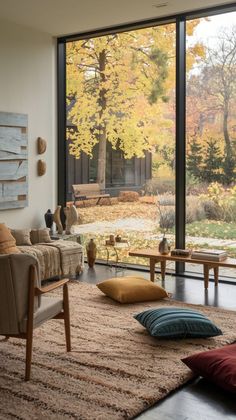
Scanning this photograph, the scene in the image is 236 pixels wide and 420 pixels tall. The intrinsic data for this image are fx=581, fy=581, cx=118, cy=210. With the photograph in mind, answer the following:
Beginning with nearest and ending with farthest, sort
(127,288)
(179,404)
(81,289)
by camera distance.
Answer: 1. (179,404)
2. (127,288)
3. (81,289)

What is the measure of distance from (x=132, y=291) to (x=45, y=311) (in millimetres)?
1668

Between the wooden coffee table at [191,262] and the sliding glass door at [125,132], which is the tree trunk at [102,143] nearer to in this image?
the sliding glass door at [125,132]

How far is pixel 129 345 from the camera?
425cm

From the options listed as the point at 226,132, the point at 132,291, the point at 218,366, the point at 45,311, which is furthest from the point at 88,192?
the point at 218,366

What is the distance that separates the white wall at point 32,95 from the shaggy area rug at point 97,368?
101 inches

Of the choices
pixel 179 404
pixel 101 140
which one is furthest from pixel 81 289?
pixel 179 404

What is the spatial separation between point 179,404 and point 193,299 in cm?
237

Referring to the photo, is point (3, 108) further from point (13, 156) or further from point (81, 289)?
point (81, 289)

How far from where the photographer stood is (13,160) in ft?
23.0

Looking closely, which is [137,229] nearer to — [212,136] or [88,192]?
[88,192]

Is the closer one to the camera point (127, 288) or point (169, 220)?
point (127, 288)

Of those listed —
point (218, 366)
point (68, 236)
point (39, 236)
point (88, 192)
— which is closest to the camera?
point (218, 366)

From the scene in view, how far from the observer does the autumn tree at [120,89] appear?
694cm

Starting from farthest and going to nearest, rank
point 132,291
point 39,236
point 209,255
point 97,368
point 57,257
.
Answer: point 39,236 → point 57,257 → point 209,255 → point 132,291 → point 97,368
